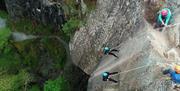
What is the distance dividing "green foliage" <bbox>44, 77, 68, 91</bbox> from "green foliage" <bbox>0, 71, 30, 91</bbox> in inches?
63.3

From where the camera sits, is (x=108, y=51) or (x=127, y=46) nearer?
(x=127, y=46)

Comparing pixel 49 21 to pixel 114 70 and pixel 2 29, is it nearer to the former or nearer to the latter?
pixel 2 29

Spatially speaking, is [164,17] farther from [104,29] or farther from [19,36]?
Result: [19,36]

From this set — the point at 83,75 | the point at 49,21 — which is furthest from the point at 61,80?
the point at 49,21

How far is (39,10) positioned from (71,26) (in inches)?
93.5

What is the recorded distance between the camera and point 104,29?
13.8m

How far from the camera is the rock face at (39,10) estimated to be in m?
15.4

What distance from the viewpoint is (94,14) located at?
1404 cm

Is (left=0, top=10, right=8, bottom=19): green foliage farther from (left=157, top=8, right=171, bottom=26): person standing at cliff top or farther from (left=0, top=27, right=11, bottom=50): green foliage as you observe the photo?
(left=157, top=8, right=171, bottom=26): person standing at cliff top

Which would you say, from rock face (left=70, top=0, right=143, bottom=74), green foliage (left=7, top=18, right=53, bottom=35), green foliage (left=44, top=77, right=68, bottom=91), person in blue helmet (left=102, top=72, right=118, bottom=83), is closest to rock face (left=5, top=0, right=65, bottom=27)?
green foliage (left=7, top=18, right=53, bottom=35)

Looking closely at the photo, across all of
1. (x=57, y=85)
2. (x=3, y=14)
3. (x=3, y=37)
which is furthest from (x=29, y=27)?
(x=57, y=85)

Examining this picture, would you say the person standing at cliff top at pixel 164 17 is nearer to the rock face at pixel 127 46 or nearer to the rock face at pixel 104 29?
the rock face at pixel 127 46

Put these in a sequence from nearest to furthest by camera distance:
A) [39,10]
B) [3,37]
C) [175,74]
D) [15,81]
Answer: [175,74]
[39,10]
[15,81]
[3,37]

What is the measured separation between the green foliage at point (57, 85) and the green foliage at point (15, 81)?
1.61m
